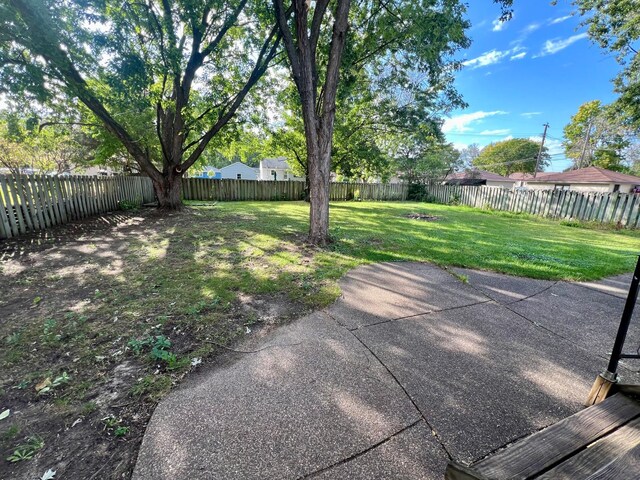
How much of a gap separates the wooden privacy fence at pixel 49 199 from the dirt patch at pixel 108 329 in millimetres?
548

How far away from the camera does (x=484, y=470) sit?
106 centimetres

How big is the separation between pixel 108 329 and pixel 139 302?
1.80 ft

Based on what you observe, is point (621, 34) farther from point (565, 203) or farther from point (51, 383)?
point (51, 383)

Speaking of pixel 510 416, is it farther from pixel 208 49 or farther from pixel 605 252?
pixel 208 49

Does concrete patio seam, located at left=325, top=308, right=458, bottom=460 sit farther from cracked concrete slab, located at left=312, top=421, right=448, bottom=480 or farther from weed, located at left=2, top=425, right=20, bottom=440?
weed, located at left=2, top=425, right=20, bottom=440

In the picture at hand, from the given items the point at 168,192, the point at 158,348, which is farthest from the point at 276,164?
the point at 158,348

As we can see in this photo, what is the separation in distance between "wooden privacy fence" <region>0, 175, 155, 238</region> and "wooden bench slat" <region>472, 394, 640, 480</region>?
26.5 ft

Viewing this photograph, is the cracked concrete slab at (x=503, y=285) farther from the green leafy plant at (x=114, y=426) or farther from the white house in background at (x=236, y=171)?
the white house in background at (x=236, y=171)

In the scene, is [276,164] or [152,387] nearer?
[152,387]

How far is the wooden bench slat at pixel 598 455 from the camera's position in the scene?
42.9 inches

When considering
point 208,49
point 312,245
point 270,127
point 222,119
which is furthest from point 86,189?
point 270,127

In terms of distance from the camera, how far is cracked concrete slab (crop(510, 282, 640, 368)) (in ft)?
8.50

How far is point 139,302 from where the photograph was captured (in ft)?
10.1

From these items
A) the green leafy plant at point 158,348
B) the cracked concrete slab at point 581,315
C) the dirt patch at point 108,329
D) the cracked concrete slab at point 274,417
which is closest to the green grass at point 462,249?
the cracked concrete slab at point 581,315
